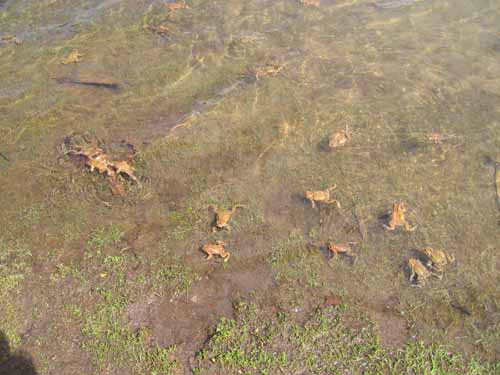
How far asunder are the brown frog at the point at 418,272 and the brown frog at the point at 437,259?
0.18 meters

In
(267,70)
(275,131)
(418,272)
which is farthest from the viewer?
(267,70)

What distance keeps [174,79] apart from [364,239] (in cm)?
639

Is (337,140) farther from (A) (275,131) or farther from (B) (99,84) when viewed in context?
(B) (99,84)

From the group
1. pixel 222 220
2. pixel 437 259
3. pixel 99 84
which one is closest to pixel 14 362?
pixel 222 220

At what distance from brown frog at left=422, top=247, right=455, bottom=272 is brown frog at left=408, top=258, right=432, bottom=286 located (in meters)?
0.18

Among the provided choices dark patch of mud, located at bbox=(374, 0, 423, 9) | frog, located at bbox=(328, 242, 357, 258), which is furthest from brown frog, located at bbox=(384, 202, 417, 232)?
dark patch of mud, located at bbox=(374, 0, 423, 9)

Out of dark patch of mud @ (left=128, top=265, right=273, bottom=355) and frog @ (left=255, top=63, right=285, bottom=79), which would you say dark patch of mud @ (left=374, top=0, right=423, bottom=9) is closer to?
frog @ (left=255, top=63, right=285, bottom=79)

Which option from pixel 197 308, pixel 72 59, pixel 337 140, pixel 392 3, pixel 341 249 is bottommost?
pixel 197 308

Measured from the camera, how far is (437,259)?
233 inches

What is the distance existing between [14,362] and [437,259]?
602 cm

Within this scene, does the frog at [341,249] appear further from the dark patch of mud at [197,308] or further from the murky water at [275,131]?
the dark patch of mud at [197,308]

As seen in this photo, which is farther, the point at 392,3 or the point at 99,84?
the point at 392,3

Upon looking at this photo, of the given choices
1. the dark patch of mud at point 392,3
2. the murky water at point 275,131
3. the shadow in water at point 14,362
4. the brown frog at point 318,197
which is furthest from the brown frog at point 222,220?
the dark patch of mud at point 392,3

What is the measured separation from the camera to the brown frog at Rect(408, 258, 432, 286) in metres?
5.70
